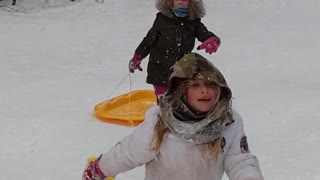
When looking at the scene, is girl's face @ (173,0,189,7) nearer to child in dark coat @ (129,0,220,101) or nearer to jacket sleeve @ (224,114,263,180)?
child in dark coat @ (129,0,220,101)

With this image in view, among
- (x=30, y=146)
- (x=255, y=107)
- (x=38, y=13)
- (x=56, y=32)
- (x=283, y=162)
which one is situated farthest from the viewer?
(x=38, y=13)

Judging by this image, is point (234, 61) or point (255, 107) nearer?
point (255, 107)

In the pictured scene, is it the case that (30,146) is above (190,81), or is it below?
below

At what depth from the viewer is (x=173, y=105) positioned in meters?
2.64

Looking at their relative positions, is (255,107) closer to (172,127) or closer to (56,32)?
(172,127)

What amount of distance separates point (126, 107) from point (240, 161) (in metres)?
3.72

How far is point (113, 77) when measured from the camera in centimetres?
750

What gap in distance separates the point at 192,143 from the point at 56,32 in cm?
761

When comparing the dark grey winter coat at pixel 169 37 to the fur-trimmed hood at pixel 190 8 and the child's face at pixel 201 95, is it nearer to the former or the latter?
the fur-trimmed hood at pixel 190 8

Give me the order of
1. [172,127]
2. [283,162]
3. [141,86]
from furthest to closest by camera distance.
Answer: [141,86] → [283,162] → [172,127]

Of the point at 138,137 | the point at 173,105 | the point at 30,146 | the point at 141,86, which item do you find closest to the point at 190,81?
the point at 173,105

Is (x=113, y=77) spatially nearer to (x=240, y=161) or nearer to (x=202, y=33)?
(x=202, y=33)

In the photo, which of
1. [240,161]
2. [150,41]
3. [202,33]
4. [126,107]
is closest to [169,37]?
[150,41]

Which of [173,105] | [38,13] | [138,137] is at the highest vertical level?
[173,105]
